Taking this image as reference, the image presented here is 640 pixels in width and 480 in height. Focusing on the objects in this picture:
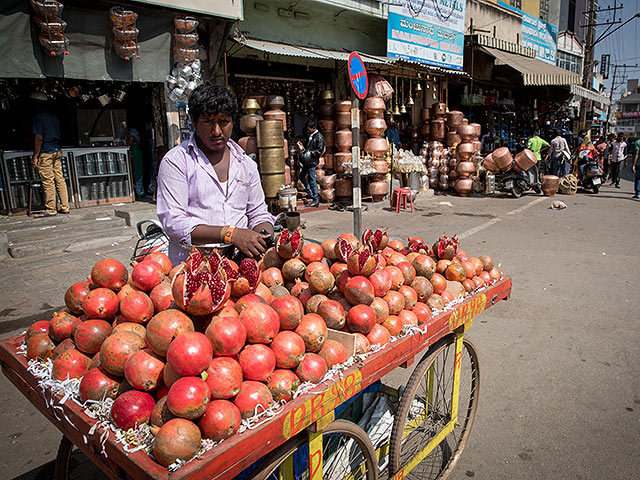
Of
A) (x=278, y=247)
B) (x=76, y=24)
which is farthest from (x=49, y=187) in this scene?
(x=278, y=247)

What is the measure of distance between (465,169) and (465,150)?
0.57m

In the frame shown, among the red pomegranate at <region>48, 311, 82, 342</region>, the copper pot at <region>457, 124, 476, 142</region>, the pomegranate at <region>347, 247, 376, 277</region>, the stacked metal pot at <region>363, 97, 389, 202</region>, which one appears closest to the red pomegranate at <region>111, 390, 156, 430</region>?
the red pomegranate at <region>48, 311, 82, 342</region>

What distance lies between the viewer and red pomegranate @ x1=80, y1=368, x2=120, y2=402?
64.4 inches

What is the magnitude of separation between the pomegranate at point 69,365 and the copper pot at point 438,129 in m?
13.7

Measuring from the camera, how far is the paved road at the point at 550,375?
2.86 m

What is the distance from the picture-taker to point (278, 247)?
8.43ft

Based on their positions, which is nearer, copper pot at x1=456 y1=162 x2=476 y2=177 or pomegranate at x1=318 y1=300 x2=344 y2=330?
pomegranate at x1=318 y1=300 x2=344 y2=330

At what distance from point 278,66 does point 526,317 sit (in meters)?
9.05

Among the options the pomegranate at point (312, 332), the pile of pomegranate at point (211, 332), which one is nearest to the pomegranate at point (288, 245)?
the pile of pomegranate at point (211, 332)

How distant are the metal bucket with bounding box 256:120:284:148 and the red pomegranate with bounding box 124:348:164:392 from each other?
809cm

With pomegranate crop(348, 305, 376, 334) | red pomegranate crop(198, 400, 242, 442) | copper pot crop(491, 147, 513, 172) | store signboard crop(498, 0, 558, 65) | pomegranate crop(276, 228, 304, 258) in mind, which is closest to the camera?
red pomegranate crop(198, 400, 242, 442)

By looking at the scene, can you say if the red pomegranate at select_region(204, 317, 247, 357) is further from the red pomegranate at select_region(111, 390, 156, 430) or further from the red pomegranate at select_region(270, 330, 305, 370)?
the red pomegranate at select_region(111, 390, 156, 430)

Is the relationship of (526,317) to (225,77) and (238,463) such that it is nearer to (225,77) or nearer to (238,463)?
(238,463)

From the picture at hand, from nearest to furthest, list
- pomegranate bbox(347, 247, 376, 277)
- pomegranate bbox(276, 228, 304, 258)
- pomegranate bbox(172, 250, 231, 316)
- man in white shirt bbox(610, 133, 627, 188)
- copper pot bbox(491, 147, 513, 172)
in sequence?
pomegranate bbox(172, 250, 231, 316), pomegranate bbox(347, 247, 376, 277), pomegranate bbox(276, 228, 304, 258), copper pot bbox(491, 147, 513, 172), man in white shirt bbox(610, 133, 627, 188)
